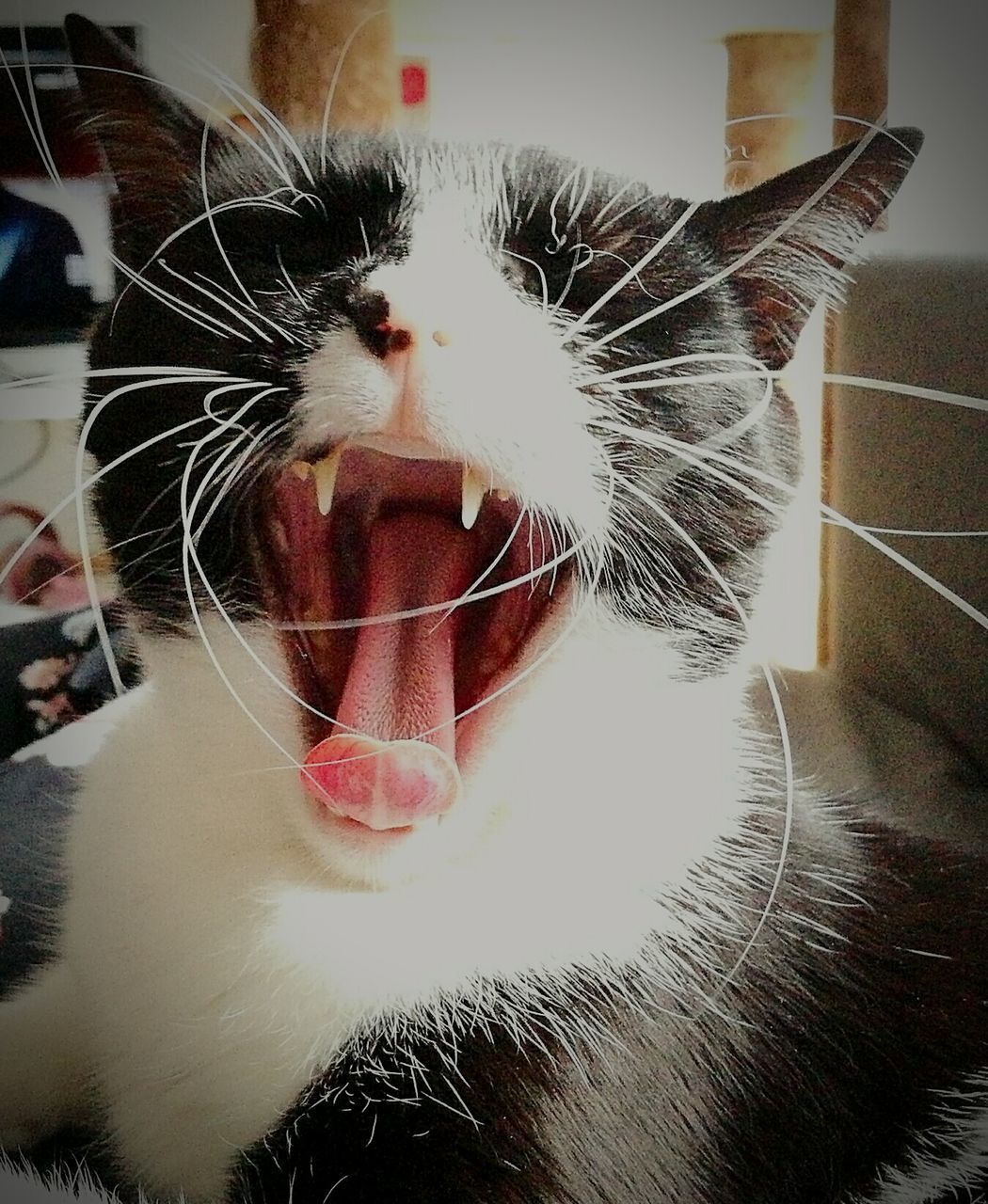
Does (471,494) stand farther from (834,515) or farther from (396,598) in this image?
(834,515)

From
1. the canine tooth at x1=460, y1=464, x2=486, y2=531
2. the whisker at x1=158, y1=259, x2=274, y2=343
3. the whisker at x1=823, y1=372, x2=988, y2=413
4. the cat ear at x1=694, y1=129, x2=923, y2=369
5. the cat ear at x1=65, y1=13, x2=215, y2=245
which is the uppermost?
the cat ear at x1=65, y1=13, x2=215, y2=245

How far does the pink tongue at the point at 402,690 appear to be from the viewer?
613 mm

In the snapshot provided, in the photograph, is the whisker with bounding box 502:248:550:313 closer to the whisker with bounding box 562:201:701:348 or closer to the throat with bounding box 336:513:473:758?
the whisker with bounding box 562:201:701:348

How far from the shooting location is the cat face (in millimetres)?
571

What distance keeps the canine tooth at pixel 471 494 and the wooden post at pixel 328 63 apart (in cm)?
23

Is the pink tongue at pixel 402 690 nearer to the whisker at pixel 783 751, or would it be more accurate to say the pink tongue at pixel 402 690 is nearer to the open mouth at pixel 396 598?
the open mouth at pixel 396 598

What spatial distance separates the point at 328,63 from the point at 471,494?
286 mm

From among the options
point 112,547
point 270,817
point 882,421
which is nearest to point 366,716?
point 270,817

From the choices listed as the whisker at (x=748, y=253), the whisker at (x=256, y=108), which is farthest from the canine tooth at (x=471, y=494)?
the whisker at (x=256, y=108)

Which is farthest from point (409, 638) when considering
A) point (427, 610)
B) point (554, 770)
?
point (554, 770)

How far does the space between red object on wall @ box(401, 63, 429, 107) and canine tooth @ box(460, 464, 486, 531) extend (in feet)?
0.77

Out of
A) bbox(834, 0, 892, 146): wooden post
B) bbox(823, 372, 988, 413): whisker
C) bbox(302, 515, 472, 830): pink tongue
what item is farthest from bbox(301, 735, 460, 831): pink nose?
bbox(834, 0, 892, 146): wooden post

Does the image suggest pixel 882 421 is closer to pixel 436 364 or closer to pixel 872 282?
pixel 872 282

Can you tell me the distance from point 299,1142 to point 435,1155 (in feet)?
0.30
